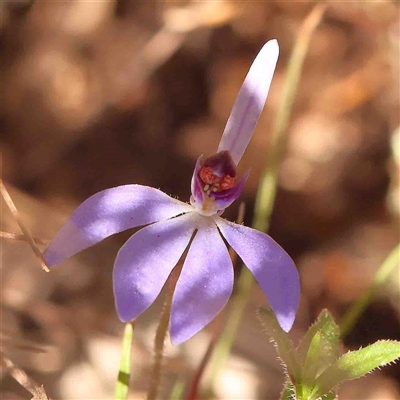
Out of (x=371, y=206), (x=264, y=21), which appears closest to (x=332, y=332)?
(x=371, y=206)

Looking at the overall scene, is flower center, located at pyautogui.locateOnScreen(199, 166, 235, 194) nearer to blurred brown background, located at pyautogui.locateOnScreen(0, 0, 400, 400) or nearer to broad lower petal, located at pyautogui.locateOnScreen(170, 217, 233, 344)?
broad lower petal, located at pyautogui.locateOnScreen(170, 217, 233, 344)

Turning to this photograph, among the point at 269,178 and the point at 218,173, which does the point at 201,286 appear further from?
the point at 269,178

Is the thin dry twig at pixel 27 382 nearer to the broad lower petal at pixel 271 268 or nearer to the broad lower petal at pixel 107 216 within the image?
the broad lower petal at pixel 107 216

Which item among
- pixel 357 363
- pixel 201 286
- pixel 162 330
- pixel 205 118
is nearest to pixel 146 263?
pixel 201 286

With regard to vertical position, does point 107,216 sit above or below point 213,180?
below

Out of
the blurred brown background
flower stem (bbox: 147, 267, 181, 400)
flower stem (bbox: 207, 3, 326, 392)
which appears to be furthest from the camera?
the blurred brown background

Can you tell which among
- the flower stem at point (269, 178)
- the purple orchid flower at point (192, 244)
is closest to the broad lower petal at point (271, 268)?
the purple orchid flower at point (192, 244)

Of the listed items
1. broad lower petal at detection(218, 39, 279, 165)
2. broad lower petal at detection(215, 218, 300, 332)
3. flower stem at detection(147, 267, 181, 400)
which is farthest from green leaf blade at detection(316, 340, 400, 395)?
broad lower petal at detection(218, 39, 279, 165)
